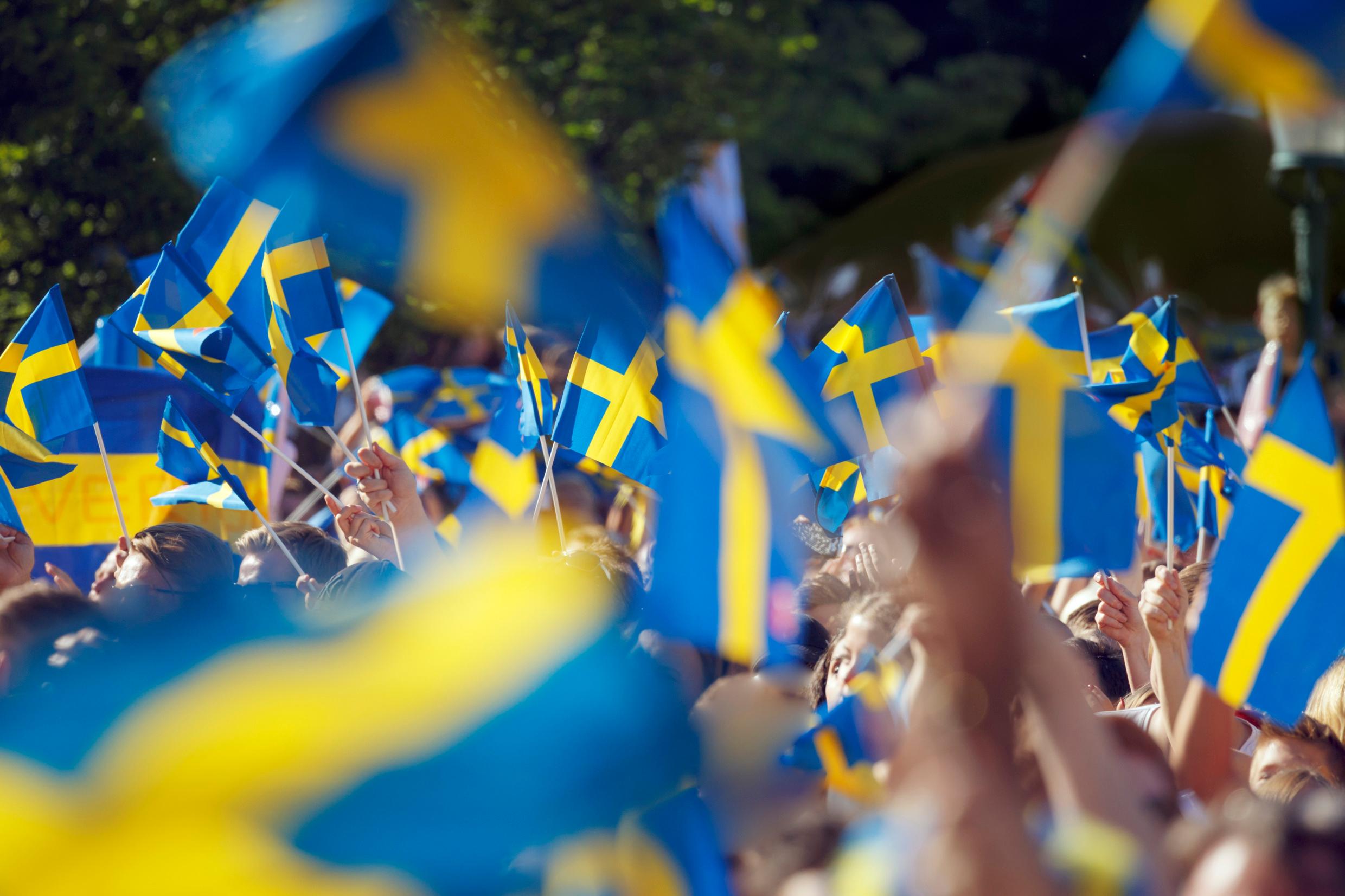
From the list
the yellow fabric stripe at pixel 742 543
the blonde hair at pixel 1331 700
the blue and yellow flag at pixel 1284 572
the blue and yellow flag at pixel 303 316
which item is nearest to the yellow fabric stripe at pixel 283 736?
the yellow fabric stripe at pixel 742 543

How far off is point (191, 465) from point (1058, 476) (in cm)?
346

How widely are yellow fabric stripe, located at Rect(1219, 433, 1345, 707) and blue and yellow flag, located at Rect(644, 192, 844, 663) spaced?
0.98 m

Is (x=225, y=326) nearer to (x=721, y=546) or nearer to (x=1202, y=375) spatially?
(x=721, y=546)

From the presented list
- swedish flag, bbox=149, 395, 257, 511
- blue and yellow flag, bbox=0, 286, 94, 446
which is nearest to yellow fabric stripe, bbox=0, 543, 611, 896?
swedish flag, bbox=149, 395, 257, 511

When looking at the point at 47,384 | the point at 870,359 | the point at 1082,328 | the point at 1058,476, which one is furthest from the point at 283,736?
the point at 47,384

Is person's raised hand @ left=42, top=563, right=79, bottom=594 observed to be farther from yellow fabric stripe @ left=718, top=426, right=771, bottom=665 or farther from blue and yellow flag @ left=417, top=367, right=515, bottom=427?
yellow fabric stripe @ left=718, top=426, right=771, bottom=665

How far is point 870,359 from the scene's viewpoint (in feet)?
16.3

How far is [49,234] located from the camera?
948 cm

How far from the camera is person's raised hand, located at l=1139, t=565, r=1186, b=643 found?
327 cm

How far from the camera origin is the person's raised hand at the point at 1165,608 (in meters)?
3.27

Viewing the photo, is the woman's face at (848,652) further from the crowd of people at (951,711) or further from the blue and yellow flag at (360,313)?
the blue and yellow flag at (360,313)

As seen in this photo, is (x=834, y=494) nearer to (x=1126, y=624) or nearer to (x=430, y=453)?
(x=1126, y=624)

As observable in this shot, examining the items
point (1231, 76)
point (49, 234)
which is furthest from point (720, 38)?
point (1231, 76)

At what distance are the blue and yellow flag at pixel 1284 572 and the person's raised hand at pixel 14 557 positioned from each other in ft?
12.1
